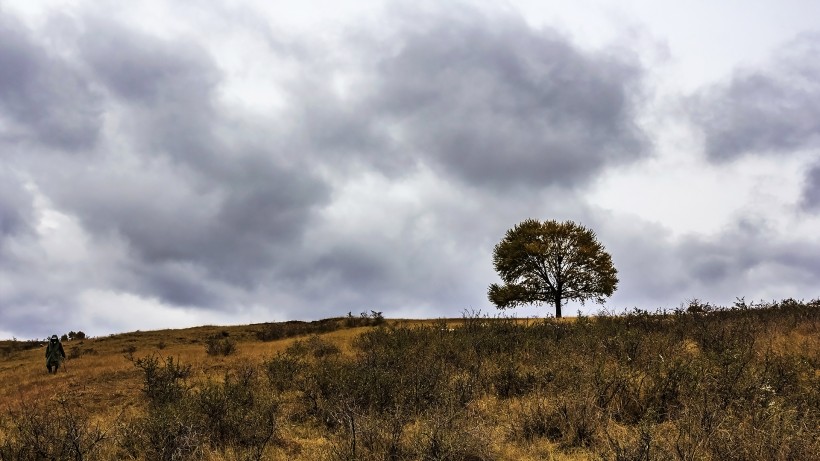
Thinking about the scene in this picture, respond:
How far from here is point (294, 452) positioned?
8344mm

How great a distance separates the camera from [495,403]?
33.1 ft

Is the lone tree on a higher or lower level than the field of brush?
higher

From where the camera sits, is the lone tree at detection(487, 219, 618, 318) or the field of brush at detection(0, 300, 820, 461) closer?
the field of brush at detection(0, 300, 820, 461)

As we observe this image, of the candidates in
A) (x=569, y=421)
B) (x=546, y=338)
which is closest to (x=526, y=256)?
(x=546, y=338)

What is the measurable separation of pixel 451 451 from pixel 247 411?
14.4 ft

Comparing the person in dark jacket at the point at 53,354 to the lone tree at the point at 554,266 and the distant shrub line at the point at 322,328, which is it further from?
the lone tree at the point at 554,266

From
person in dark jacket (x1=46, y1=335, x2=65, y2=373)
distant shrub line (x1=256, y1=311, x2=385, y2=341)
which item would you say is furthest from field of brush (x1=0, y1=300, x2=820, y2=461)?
distant shrub line (x1=256, y1=311, x2=385, y2=341)

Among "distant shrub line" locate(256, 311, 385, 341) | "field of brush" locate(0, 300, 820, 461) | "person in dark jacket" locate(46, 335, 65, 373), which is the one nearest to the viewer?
"field of brush" locate(0, 300, 820, 461)

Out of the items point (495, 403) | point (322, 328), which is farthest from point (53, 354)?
point (495, 403)

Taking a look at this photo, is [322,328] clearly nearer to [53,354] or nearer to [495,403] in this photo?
[53,354]

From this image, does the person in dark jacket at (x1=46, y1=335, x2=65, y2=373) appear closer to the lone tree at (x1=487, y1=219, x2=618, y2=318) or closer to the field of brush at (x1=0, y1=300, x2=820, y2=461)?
the field of brush at (x1=0, y1=300, x2=820, y2=461)

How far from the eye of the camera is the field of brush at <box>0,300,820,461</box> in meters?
7.32

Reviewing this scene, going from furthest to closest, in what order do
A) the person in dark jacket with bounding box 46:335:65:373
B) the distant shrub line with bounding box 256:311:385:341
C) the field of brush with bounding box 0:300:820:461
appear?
the distant shrub line with bounding box 256:311:385:341 < the person in dark jacket with bounding box 46:335:65:373 < the field of brush with bounding box 0:300:820:461

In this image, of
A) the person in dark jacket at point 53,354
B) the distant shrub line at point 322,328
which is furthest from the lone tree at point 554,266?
the person in dark jacket at point 53,354
